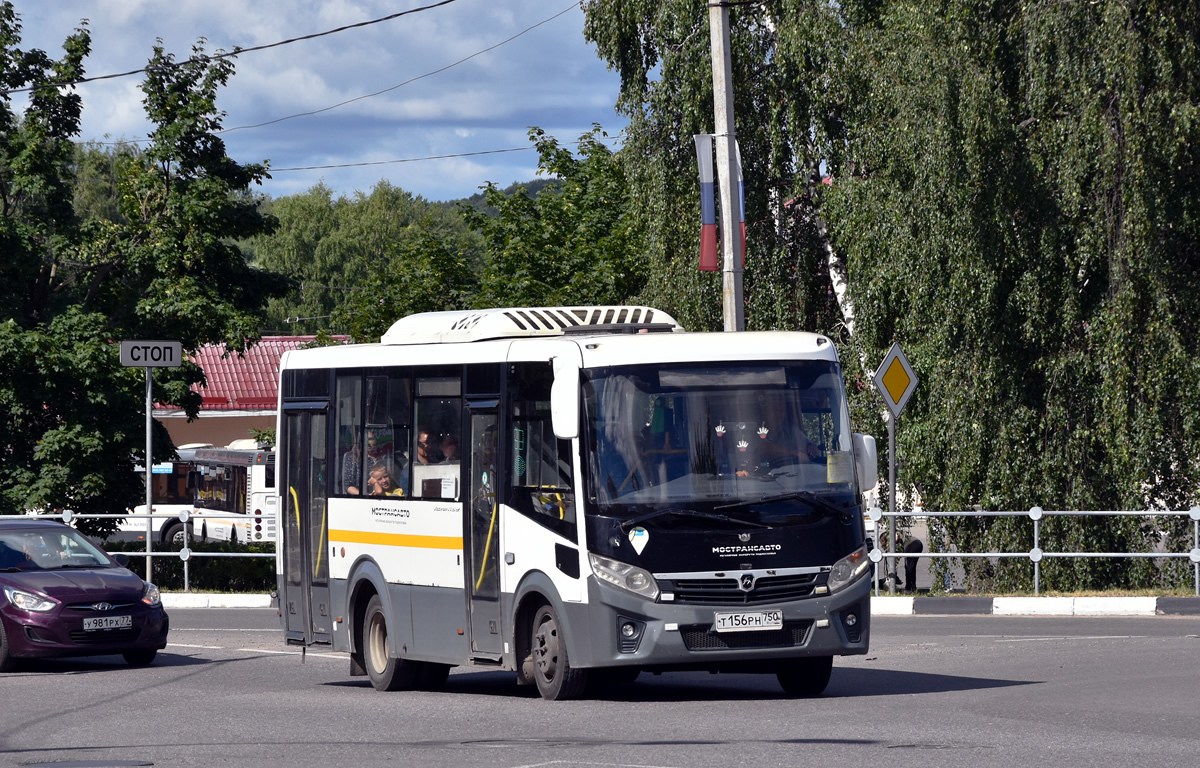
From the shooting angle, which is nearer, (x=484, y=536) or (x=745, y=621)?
(x=745, y=621)

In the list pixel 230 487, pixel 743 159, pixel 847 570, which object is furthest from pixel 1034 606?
pixel 230 487

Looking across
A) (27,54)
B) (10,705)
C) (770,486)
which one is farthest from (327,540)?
(27,54)

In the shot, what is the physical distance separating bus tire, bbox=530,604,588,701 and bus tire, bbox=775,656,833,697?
159cm

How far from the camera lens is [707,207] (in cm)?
2159

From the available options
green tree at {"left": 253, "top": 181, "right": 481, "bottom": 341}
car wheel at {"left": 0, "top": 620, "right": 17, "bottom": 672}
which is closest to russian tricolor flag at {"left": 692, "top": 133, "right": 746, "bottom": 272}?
car wheel at {"left": 0, "top": 620, "right": 17, "bottom": 672}

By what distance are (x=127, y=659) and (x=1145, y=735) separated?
414 inches

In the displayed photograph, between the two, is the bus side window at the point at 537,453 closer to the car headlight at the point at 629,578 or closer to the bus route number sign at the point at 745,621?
the car headlight at the point at 629,578

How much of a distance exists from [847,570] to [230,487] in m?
38.8

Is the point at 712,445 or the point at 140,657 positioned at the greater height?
the point at 712,445

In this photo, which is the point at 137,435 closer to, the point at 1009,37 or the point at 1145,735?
the point at 1009,37

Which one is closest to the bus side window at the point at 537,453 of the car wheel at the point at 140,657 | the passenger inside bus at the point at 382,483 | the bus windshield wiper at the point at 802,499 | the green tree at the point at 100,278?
the bus windshield wiper at the point at 802,499

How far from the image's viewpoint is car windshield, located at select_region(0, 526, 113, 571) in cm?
1700

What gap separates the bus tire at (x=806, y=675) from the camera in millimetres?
12758

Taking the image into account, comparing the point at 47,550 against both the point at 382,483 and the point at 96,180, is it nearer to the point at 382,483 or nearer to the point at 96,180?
the point at 382,483
